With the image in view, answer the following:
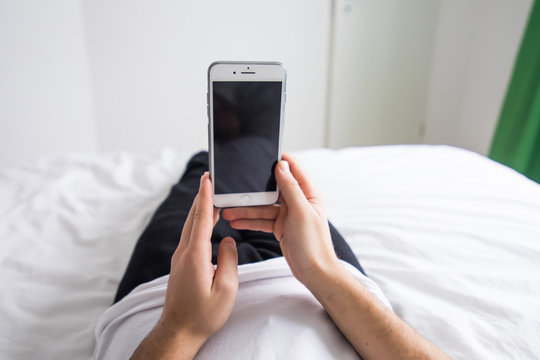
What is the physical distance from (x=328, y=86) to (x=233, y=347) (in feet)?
7.95

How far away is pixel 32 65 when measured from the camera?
2053 mm

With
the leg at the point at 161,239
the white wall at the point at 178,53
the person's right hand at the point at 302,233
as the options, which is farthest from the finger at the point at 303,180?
the white wall at the point at 178,53

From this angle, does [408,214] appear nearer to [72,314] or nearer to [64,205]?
[72,314]

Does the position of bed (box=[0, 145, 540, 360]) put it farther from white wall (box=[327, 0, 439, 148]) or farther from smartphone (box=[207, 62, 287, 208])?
white wall (box=[327, 0, 439, 148])

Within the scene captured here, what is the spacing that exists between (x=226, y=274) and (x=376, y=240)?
46 centimetres

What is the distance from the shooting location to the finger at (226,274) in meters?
0.47

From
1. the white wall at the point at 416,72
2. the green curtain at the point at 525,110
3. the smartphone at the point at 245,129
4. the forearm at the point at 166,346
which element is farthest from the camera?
the white wall at the point at 416,72

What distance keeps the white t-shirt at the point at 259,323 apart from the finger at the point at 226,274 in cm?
5

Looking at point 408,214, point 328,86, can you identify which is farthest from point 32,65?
point 408,214

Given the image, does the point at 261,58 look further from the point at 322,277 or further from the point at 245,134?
the point at 322,277

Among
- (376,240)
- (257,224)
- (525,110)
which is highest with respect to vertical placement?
(525,110)

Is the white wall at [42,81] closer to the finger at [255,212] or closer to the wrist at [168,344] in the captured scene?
the finger at [255,212]

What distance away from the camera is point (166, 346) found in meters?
0.44

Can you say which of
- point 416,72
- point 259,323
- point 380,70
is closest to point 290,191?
point 259,323
